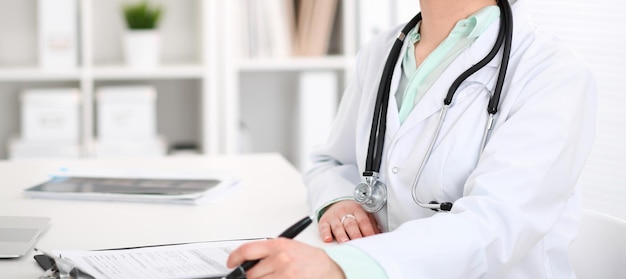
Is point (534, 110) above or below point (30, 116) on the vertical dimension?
above

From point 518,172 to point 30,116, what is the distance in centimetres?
248

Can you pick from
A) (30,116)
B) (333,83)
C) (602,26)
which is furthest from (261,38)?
(602,26)

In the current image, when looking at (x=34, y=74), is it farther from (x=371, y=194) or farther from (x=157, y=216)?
(x=371, y=194)

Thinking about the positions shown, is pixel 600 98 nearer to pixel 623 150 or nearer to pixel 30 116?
pixel 623 150

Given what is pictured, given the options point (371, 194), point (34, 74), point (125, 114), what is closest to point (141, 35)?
point (125, 114)

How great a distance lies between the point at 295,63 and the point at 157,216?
1891mm

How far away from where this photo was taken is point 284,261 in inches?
40.8

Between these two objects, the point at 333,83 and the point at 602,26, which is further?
the point at 333,83

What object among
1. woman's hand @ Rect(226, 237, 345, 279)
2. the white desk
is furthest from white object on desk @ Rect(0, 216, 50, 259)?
woman's hand @ Rect(226, 237, 345, 279)

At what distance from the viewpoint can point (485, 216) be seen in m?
1.15

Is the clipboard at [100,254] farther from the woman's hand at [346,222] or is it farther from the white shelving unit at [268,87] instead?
the white shelving unit at [268,87]

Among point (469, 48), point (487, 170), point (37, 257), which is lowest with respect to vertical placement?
point (37, 257)

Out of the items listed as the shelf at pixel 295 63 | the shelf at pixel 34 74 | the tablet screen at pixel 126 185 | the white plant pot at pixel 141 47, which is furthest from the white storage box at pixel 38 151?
the tablet screen at pixel 126 185

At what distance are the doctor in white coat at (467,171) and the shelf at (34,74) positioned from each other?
191 cm
